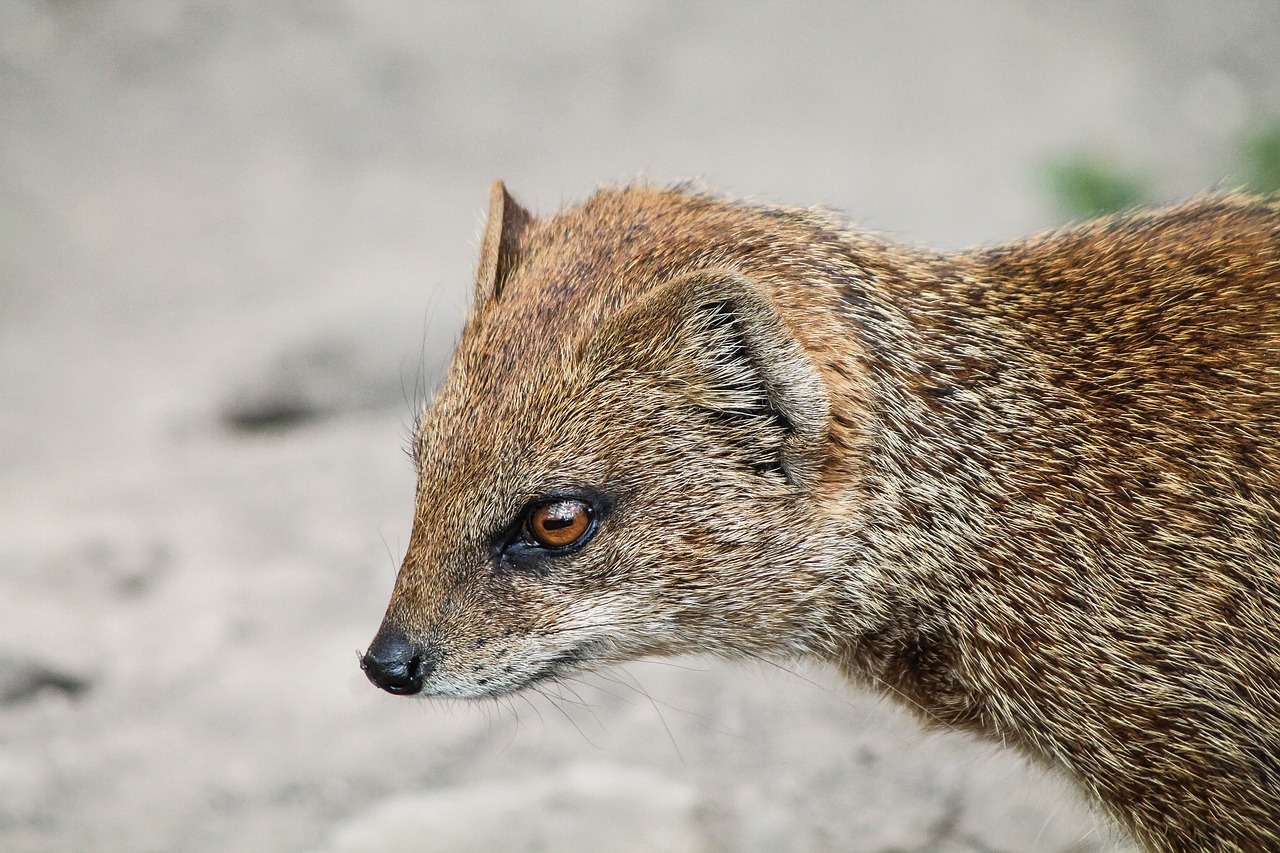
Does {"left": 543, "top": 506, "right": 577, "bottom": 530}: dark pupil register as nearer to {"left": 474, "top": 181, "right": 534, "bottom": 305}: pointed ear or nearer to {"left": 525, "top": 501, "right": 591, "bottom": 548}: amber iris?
{"left": 525, "top": 501, "right": 591, "bottom": 548}: amber iris

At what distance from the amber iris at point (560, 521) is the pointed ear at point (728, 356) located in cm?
39

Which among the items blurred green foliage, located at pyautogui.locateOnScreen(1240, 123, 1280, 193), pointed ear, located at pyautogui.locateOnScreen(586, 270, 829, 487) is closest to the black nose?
pointed ear, located at pyautogui.locateOnScreen(586, 270, 829, 487)

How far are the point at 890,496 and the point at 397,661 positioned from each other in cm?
144

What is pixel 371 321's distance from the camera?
7.73m

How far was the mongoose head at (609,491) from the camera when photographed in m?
3.22

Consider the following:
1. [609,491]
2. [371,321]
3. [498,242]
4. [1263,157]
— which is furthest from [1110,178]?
[609,491]

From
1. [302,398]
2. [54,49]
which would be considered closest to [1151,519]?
[302,398]

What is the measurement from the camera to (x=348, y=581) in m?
6.09

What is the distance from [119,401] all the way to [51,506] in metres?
1.22

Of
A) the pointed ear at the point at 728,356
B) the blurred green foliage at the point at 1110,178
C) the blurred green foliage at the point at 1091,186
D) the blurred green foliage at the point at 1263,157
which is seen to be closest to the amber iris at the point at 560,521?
the pointed ear at the point at 728,356

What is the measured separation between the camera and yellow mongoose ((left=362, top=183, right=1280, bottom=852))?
3107 millimetres

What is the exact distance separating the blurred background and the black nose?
581 millimetres

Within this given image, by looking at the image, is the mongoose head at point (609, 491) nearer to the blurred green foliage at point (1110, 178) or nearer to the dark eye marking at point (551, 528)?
the dark eye marking at point (551, 528)

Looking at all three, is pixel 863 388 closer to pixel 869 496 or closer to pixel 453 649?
pixel 869 496
